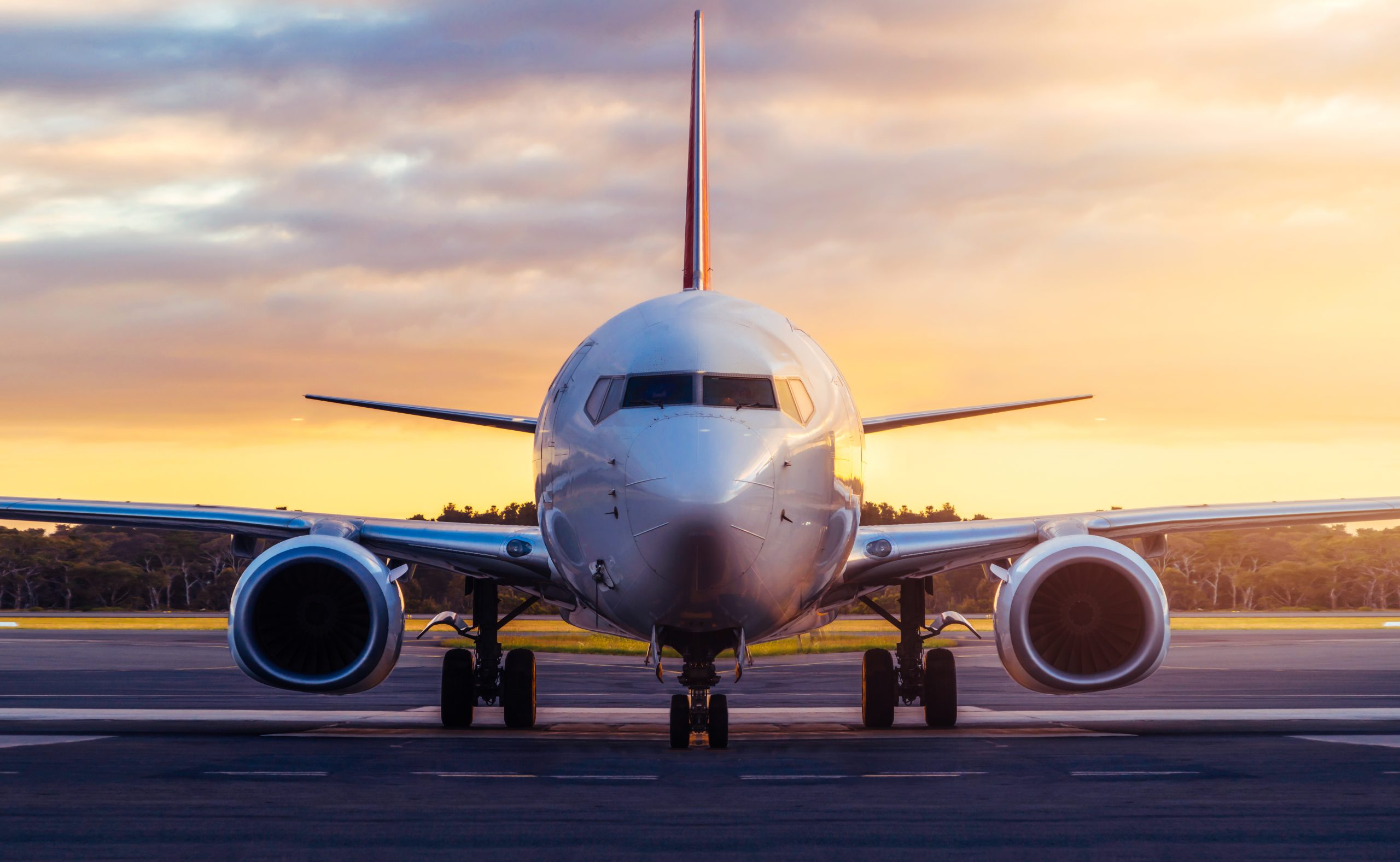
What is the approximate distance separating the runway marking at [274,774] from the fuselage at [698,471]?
9.20ft

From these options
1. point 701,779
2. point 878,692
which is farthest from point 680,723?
point 878,692

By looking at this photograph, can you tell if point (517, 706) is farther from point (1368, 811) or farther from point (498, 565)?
point (1368, 811)

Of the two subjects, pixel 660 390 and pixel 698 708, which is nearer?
pixel 660 390

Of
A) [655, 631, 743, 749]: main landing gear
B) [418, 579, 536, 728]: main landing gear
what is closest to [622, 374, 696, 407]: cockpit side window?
[655, 631, 743, 749]: main landing gear

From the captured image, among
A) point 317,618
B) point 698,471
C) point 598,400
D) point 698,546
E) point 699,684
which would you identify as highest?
point 598,400

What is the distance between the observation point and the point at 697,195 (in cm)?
1884

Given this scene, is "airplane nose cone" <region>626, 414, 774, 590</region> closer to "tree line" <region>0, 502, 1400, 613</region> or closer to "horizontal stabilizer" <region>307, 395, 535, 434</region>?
"horizontal stabilizer" <region>307, 395, 535, 434</region>

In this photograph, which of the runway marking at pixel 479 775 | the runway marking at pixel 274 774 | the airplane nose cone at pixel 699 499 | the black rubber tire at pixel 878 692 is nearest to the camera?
the airplane nose cone at pixel 699 499

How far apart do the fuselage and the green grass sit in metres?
22.7

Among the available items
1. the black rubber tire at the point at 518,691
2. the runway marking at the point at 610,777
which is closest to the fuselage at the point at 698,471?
the runway marking at the point at 610,777

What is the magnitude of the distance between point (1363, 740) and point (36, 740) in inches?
534

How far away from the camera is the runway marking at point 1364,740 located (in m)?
13.9

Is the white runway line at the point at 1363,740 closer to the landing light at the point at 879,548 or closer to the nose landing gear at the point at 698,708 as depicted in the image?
the landing light at the point at 879,548

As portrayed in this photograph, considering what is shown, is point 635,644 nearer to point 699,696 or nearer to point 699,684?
point 699,696
